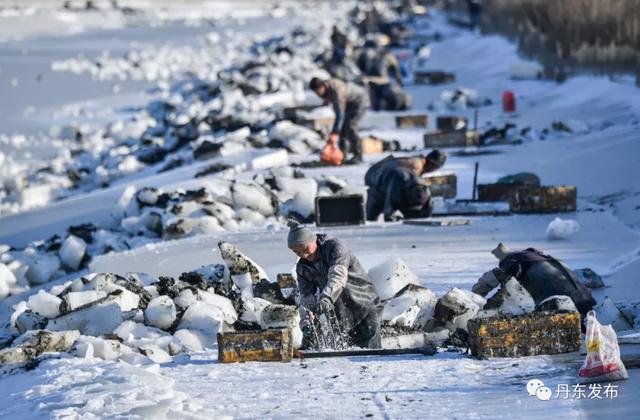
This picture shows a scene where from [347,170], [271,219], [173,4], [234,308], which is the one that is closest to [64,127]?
[347,170]

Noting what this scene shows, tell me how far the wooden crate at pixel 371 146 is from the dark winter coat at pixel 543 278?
912 cm

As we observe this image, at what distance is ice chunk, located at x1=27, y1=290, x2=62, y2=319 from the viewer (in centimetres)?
990

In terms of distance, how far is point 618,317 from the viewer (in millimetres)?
9227

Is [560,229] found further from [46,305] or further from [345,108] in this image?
[345,108]

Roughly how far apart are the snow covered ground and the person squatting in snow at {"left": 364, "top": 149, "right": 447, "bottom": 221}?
30 centimetres

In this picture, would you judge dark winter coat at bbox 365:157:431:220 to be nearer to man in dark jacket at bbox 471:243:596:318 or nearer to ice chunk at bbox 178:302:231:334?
man in dark jacket at bbox 471:243:596:318

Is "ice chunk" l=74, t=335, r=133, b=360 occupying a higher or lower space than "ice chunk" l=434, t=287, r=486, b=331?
higher

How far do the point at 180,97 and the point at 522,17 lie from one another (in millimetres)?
8877

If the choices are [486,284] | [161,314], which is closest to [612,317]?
[486,284]

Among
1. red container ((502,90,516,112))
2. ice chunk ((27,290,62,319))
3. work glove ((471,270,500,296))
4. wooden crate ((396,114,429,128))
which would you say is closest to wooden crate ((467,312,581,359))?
work glove ((471,270,500,296))

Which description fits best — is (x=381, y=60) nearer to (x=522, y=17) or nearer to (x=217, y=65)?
(x=522, y=17)

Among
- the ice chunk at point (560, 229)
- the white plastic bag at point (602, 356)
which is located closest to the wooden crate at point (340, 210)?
the ice chunk at point (560, 229)

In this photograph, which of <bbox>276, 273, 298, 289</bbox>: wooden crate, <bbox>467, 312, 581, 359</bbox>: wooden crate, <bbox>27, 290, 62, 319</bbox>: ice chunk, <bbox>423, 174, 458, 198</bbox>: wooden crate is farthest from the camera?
<bbox>423, 174, 458, 198</bbox>: wooden crate

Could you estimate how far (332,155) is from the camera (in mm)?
17375
